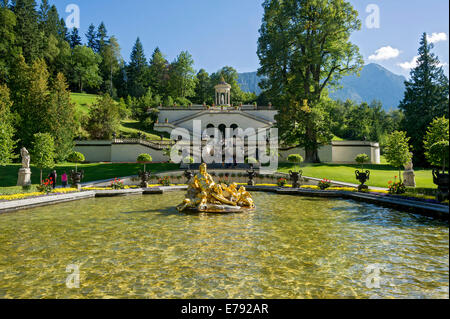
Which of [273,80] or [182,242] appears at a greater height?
[273,80]

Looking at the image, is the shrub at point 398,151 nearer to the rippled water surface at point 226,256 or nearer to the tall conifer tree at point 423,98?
the rippled water surface at point 226,256

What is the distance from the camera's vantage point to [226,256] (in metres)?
7.84

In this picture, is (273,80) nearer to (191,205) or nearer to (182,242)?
(191,205)

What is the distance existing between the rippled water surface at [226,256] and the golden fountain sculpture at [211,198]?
1564 mm

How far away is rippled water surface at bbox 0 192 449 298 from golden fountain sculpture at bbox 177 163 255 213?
1564mm

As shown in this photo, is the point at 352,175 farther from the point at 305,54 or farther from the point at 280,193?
the point at 305,54

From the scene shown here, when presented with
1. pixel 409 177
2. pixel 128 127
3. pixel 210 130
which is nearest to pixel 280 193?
pixel 409 177

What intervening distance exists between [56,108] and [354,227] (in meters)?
40.8

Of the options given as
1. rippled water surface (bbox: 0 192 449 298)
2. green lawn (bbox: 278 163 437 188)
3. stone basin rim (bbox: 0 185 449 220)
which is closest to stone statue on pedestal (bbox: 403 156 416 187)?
green lawn (bbox: 278 163 437 188)

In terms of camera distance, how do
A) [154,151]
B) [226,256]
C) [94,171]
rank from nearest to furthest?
[226,256]
[94,171]
[154,151]

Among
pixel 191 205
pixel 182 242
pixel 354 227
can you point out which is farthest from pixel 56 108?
pixel 354 227

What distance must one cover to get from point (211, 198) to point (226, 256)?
7.84 metres

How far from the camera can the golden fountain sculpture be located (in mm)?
15047
